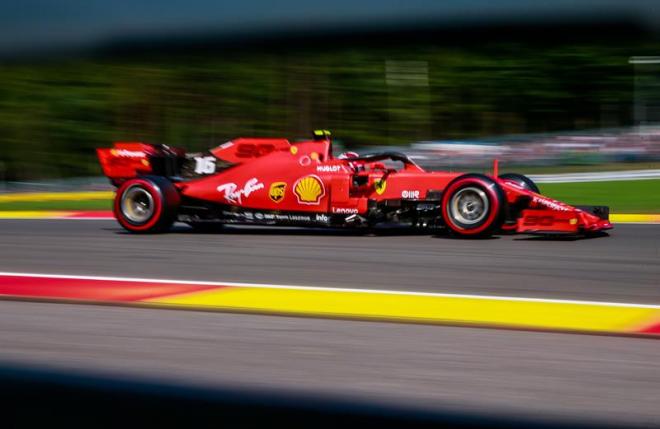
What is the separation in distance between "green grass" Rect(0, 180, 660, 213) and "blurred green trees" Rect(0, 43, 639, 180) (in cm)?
533

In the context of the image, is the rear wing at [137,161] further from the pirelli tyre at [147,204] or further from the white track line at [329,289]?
the white track line at [329,289]

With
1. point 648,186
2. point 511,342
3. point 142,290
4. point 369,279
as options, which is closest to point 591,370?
point 511,342

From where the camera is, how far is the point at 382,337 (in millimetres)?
4816

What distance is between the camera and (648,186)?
47.4 ft

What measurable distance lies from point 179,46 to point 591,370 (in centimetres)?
230

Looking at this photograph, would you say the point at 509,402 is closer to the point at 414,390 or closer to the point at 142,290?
the point at 414,390

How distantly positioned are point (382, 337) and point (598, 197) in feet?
31.2

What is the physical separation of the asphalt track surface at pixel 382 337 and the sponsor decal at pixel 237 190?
3.71 feet

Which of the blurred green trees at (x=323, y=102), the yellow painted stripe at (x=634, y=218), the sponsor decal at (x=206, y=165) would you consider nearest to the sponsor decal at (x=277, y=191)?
the sponsor decal at (x=206, y=165)

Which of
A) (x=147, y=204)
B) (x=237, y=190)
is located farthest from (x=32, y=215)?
(x=237, y=190)

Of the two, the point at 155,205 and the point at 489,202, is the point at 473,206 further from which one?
the point at 155,205

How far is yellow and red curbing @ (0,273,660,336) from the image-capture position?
5113mm

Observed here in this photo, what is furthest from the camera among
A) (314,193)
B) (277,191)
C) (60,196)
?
(60,196)

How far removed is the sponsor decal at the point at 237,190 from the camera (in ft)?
31.3
